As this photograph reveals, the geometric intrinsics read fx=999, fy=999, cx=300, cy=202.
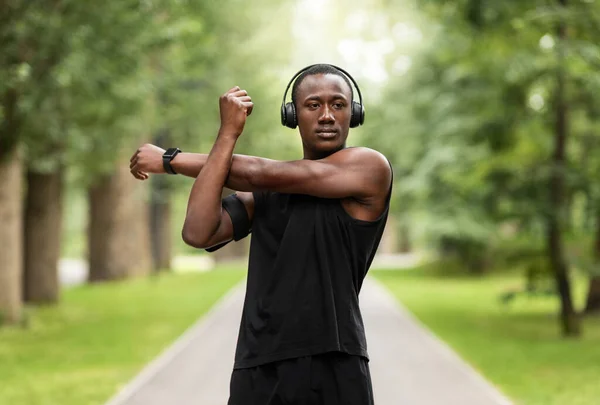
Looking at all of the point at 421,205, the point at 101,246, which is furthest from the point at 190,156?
the point at 421,205

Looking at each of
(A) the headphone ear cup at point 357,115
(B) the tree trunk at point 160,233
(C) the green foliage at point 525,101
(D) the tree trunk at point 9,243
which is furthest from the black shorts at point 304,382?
(B) the tree trunk at point 160,233

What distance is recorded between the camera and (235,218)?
11.0ft

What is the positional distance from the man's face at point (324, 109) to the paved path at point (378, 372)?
6.76 m

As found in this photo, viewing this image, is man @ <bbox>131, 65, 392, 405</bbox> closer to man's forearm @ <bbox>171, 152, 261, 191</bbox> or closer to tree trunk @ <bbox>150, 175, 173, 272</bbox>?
man's forearm @ <bbox>171, 152, 261, 191</bbox>

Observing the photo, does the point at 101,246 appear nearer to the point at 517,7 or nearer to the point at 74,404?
the point at 517,7

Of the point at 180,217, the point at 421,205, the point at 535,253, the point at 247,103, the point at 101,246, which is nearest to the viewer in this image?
the point at 247,103

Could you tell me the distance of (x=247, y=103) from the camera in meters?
3.22

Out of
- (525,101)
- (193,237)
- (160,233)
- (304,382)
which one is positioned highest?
(525,101)

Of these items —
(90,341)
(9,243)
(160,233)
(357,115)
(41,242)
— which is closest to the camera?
(357,115)

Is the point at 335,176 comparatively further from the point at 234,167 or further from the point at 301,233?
the point at 234,167

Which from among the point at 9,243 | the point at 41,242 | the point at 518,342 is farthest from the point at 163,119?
the point at 518,342

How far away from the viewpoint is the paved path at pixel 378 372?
993cm

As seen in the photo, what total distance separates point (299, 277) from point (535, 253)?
13.8m

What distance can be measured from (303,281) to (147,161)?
651 millimetres
